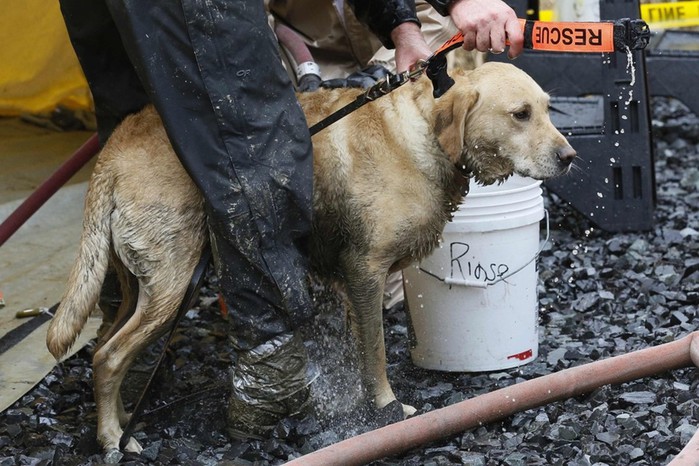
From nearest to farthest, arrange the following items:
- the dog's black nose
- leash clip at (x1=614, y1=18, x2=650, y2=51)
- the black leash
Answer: leash clip at (x1=614, y1=18, x2=650, y2=51) < the dog's black nose < the black leash

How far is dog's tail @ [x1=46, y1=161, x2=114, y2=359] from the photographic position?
3.77m

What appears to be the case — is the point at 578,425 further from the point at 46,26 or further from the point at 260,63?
the point at 46,26

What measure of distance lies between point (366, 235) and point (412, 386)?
0.85 metres

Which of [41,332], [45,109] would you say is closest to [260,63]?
[41,332]

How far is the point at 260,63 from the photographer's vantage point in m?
3.54

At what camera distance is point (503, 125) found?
12.2 feet

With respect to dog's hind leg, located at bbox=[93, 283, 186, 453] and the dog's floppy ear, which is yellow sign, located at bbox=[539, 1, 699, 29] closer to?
the dog's floppy ear

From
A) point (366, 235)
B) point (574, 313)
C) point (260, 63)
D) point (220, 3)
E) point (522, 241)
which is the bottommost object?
point (574, 313)

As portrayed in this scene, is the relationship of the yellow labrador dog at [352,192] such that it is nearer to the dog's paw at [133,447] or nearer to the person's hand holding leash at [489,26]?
the dog's paw at [133,447]

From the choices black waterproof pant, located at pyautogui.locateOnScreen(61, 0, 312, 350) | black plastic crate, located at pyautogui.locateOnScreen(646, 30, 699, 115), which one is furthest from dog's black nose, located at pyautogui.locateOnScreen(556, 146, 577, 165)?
black plastic crate, located at pyautogui.locateOnScreen(646, 30, 699, 115)

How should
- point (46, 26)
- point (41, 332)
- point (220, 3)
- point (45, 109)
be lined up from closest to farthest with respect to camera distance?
point (220, 3) → point (41, 332) → point (46, 26) → point (45, 109)

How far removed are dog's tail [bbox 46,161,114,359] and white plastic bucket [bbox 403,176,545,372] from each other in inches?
50.4

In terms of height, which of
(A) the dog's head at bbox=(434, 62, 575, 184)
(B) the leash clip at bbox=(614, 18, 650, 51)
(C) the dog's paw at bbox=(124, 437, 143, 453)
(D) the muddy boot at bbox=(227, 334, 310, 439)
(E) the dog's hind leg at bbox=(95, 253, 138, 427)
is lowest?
(C) the dog's paw at bbox=(124, 437, 143, 453)

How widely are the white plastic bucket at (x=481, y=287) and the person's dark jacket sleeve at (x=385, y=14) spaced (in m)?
0.71
